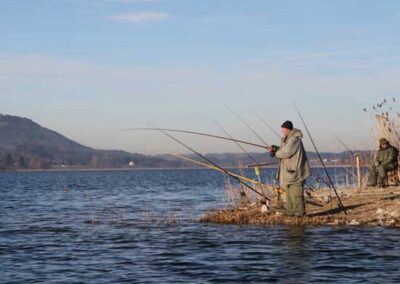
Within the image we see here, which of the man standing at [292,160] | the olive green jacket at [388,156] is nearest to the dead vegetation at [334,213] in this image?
the man standing at [292,160]

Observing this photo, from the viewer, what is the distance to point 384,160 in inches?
791

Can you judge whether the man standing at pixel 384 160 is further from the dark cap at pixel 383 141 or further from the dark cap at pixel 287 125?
the dark cap at pixel 287 125

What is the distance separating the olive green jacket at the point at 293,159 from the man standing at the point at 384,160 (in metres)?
5.76

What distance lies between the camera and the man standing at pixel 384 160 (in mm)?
19906

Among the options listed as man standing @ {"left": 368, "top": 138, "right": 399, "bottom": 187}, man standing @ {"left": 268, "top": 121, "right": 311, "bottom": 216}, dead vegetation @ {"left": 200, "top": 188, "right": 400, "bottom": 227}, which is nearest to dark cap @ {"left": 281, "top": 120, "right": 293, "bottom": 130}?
man standing @ {"left": 268, "top": 121, "right": 311, "bottom": 216}

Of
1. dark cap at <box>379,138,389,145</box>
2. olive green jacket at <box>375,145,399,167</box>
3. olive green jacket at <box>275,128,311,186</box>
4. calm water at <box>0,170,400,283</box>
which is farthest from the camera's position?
dark cap at <box>379,138,389,145</box>

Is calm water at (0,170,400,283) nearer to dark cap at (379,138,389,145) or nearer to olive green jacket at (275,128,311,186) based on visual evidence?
olive green jacket at (275,128,311,186)

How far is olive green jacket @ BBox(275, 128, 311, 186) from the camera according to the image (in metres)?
14.5

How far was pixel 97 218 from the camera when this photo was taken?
20703 mm

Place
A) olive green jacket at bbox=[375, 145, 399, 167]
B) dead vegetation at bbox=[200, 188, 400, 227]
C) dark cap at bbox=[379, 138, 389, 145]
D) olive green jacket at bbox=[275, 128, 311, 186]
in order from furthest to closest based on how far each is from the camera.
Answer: dark cap at bbox=[379, 138, 389, 145] → olive green jacket at bbox=[375, 145, 399, 167] → dead vegetation at bbox=[200, 188, 400, 227] → olive green jacket at bbox=[275, 128, 311, 186]

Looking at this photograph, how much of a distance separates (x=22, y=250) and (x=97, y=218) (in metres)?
6.85

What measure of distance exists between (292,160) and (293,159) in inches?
1.2

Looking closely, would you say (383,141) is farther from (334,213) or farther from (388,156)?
(334,213)

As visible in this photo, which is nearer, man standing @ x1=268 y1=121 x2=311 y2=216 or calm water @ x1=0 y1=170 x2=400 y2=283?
calm water @ x1=0 y1=170 x2=400 y2=283
